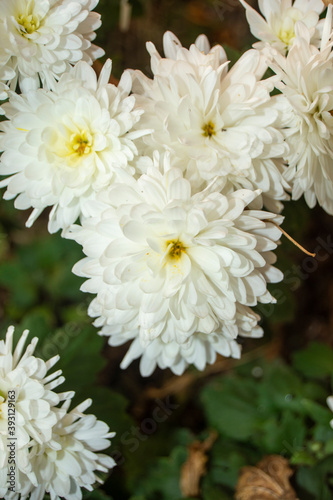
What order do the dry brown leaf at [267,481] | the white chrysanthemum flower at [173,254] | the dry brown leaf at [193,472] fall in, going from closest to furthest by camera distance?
the white chrysanthemum flower at [173,254] → the dry brown leaf at [267,481] → the dry brown leaf at [193,472]

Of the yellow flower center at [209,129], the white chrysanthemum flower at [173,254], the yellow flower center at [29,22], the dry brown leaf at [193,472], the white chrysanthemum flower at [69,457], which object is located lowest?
the dry brown leaf at [193,472]

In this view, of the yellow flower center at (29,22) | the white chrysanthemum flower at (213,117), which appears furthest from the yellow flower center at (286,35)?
the yellow flower center at (29,22)

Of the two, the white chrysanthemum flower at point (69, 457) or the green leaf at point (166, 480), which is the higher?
the white chrysanthemum flower at point (69, 457)

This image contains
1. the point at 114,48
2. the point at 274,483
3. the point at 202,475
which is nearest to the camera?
the point at 274,483

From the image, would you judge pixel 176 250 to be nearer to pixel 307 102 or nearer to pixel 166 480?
pixel 307 102

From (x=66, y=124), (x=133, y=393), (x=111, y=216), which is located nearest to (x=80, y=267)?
(x=111, y=216)

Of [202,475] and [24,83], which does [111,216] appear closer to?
[24,83]

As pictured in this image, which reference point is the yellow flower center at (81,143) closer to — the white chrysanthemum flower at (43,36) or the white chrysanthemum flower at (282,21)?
the white chrysanthemum flower at (43,36)
